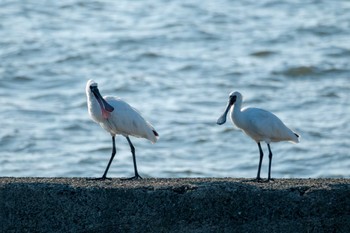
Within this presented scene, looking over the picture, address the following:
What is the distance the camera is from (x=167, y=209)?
799 centimetres

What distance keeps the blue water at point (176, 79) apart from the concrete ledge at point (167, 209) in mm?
7078

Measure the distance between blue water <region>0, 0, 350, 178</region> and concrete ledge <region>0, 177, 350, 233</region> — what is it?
708cm

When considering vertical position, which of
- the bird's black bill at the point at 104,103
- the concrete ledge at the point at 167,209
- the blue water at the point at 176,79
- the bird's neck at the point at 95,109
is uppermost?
the bird's black bill at the point at 104,103

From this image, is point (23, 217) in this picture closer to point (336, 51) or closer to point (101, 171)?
point (101, 171)

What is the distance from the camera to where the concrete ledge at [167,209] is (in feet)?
26.1

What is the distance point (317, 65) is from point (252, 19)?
471cm

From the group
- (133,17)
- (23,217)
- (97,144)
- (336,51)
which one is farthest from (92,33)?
(23,217)

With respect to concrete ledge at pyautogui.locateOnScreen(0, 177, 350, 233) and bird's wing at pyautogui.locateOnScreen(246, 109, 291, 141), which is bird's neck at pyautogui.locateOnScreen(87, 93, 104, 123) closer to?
bird's wing at pyautogui.locateOnScreen(246, 109, 291, 141)

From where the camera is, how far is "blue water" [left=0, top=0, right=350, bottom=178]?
640 inches

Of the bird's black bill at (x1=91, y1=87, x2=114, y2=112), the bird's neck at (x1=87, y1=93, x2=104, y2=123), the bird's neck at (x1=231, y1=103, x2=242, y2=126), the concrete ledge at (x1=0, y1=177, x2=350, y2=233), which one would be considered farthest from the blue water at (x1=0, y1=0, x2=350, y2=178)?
the concrete ledge at (x1=0, y1=177, x2=350, y2=233)

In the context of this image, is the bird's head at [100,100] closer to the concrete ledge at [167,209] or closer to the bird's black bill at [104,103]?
the bird's black bill at [104,103]

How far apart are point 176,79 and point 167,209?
12873 millimetres

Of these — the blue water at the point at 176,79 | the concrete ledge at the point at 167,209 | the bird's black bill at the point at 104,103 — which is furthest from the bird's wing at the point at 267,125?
the blue water at the point at 176,79

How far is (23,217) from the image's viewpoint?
26.1 feet
